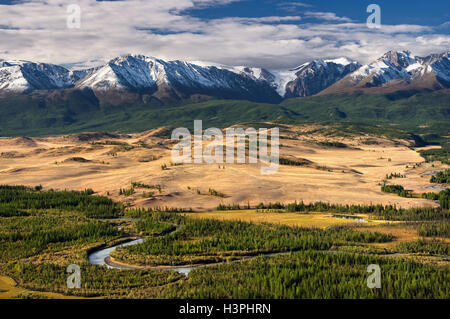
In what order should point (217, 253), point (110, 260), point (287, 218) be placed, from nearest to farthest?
point (110, 260) → point (217, 253) → point (287, 218)

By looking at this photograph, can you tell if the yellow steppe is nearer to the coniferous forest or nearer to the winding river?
the coniferous forest

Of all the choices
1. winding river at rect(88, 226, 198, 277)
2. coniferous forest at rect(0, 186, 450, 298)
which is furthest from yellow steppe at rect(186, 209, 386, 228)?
winding river at rect(88, 226, 198, 277)

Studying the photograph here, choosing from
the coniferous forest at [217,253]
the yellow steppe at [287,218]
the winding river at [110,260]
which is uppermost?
the coniferous forest at [217,253]

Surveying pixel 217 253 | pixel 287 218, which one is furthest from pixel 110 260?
pixel 287 218

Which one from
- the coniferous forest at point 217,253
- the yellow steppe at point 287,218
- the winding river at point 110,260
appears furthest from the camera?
the yellow steppe at point 287,218

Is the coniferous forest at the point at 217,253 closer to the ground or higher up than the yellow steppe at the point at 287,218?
higher up

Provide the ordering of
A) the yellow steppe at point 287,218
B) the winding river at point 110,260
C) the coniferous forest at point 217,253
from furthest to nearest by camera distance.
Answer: the yellow steppe at point 287,218 < the winding river at point 110,260 < the coniferous forest at point 217,253

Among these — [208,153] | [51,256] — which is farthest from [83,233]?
[208,153]

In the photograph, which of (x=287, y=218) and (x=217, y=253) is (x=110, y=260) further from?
(x=287, y=218)

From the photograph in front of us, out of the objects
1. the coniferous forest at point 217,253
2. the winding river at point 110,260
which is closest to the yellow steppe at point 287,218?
the coniferous forest at point 217,253

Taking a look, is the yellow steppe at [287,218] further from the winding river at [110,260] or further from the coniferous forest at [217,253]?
the winding river at [110,260]

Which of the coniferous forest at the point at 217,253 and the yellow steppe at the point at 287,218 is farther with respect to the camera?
the yellow steppe at the point at 287,218
